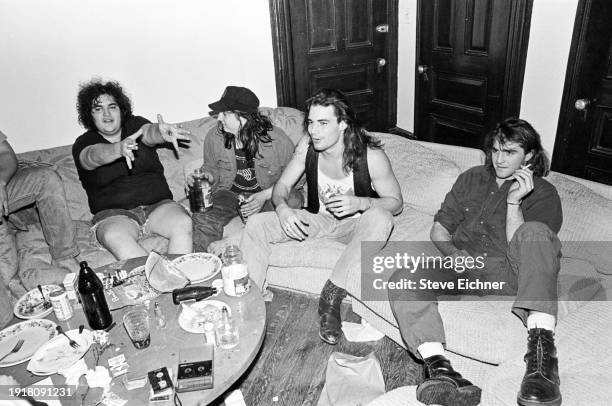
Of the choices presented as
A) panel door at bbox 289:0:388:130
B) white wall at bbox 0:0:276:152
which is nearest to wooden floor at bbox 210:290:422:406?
white wall at bbox 0:0:276:152

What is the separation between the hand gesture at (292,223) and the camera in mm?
2328

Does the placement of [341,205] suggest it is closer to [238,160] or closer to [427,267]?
[427,267]

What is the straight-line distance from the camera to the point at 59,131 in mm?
3160

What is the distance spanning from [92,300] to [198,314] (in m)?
0.39

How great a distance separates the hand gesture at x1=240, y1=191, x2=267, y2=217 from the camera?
263 cm

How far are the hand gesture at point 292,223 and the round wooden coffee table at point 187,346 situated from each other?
1.85ft

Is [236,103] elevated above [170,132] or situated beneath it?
elevated above

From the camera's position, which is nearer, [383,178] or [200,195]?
[383,178]

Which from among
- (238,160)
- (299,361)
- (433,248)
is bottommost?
(299,361)

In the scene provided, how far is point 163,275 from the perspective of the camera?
1.89 m

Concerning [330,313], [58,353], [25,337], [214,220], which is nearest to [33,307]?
[25,337]

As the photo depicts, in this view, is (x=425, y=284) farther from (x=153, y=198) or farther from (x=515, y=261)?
(x=153, y=198)

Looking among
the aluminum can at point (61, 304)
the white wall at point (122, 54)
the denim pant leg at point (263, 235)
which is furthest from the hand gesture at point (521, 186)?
the white wall at point (122, 54)

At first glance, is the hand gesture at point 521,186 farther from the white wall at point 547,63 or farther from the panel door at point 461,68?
the panel door at point 461,68
